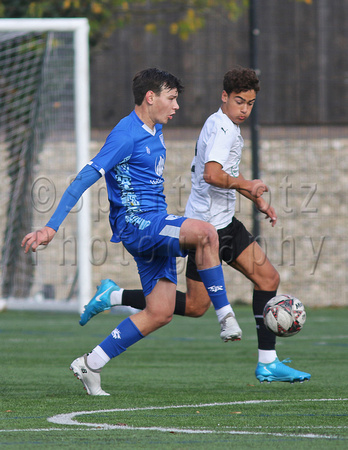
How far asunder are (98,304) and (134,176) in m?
0.91

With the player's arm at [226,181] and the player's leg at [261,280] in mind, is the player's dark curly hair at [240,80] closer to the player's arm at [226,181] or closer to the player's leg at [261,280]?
the player's arm at [226,181]

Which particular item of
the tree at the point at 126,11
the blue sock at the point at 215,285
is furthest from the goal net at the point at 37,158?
the blue sock at the point at 215,285

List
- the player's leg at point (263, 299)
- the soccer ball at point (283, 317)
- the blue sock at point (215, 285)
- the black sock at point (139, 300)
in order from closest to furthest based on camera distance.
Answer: the blue sock at point (215, 285) → the soccer ball at point (283, 317) → the player's leg at point (263, 299) → the black sock at point (139, 300)

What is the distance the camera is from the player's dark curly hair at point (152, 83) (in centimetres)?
524

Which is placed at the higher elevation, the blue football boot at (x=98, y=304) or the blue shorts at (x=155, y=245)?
the blue shorts at (x=155, y=245)

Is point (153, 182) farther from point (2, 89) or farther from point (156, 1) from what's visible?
point (156, 1)

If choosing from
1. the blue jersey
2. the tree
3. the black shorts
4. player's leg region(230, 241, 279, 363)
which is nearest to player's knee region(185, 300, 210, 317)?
the black shorts

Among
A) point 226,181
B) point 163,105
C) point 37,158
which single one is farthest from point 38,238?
point 37,158

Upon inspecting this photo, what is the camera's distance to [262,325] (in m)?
5.70

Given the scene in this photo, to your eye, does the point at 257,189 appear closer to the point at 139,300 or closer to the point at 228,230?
the point at 228,230

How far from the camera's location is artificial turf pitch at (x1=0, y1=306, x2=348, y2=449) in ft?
12.2

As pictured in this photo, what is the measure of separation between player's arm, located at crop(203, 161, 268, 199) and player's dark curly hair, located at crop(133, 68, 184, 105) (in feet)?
1.71

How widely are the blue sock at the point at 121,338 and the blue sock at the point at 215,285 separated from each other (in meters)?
0.47

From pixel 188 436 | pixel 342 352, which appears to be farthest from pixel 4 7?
pixel 188 436
